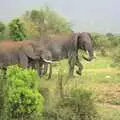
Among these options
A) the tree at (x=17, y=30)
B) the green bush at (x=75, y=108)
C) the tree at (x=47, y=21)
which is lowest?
the green bush at (x=75, y=108)

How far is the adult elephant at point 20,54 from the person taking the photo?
1938 centimetres

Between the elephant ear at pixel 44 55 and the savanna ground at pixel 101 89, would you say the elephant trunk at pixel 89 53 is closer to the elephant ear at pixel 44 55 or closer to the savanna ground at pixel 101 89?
the elephant ear at pixel 44 55

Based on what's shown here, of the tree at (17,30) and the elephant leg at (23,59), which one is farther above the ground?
the tree at (17,30)

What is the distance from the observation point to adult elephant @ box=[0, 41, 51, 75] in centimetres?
1938

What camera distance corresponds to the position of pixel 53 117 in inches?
428

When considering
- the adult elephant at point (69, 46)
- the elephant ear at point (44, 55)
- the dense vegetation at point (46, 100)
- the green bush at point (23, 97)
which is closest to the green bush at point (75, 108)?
the dense vegetation at point (46, 100)

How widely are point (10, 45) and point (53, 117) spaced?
9.21 metres

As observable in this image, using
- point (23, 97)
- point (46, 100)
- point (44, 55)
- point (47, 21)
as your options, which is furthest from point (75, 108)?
point (47, 21)

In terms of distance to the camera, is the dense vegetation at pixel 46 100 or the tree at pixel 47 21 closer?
the dense vegetation at pixel 46 100

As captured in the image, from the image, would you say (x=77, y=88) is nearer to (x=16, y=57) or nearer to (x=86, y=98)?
(x=86, y=98)

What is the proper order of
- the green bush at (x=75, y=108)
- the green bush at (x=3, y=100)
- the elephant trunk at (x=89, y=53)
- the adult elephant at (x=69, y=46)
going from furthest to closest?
the elephant trunk at (x=89, y=53), the adult elephant at (x=69, y=46), the green bush at (x=75, y=108), the green bush at (x=3, y=100)

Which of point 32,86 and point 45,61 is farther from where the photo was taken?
point 45,61

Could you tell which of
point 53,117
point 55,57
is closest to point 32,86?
point 53,117

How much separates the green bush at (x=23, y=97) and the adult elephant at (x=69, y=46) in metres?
9.87
